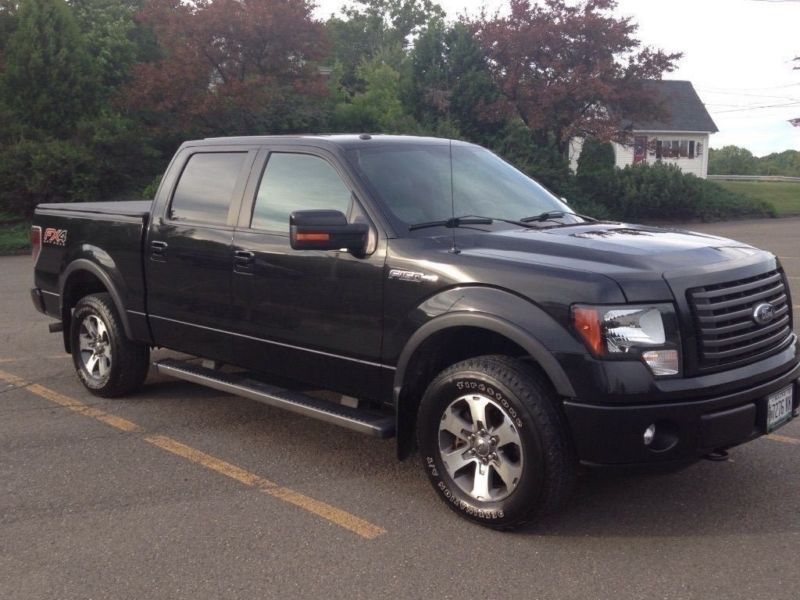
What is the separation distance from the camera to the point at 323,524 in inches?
173

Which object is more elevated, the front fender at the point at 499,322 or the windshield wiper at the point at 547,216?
the windshield wiper at the point at 547,216

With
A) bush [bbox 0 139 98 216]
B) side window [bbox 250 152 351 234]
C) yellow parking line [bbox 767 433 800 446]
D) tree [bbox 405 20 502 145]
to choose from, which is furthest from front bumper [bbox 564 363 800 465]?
tree [bbox 405 20 502 145]

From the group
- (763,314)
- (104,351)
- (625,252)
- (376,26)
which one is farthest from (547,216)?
(376,26)

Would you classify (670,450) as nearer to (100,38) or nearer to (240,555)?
(240,555)

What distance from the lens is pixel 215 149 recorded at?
5930 mm

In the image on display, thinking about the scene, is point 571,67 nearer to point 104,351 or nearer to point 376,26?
point 104,351

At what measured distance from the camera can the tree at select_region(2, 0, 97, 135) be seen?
20625mm

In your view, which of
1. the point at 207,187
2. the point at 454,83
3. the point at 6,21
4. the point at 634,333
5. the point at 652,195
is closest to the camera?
the point at 634,333

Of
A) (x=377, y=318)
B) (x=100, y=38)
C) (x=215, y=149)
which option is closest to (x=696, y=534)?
(x=377, y=318)

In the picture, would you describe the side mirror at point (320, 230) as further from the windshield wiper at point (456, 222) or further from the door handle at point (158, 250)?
the door handle at point (158, 250)

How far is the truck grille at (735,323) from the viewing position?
402 cm

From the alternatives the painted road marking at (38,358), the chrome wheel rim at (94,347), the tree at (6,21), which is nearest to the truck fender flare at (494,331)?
the chrome wheel rim at (94,347)

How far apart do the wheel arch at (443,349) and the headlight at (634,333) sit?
0.26m

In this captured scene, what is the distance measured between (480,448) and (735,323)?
1.34 meters
